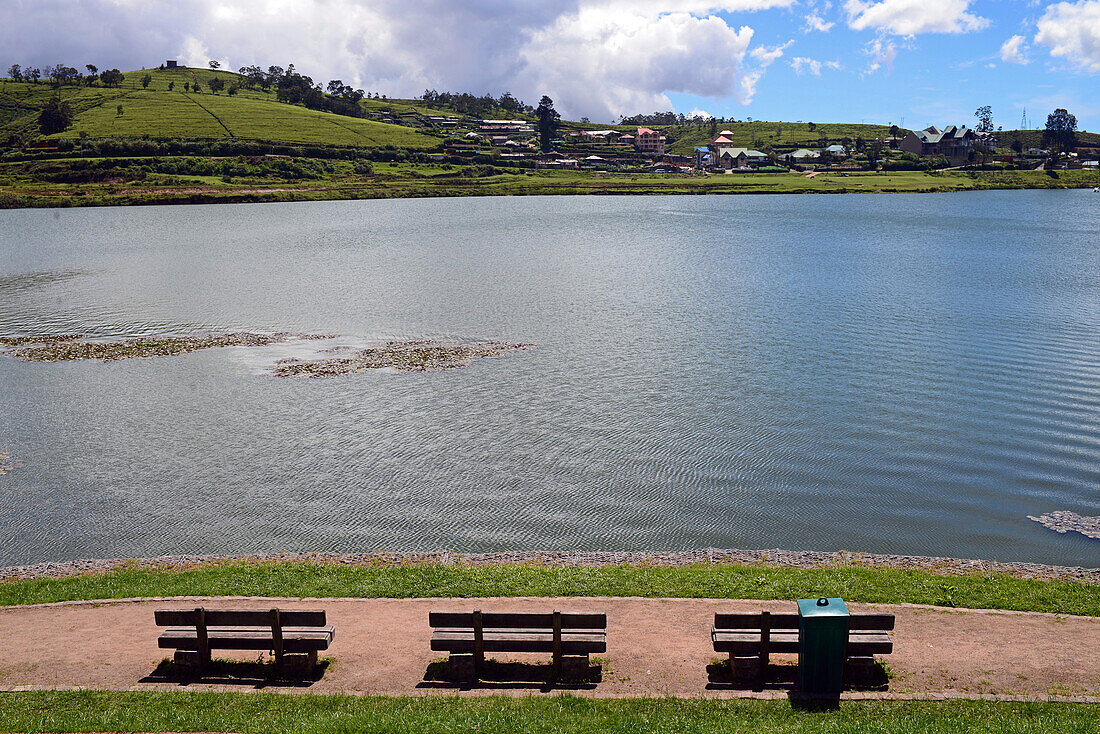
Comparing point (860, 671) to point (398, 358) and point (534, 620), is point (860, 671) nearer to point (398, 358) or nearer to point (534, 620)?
point (534, 620)

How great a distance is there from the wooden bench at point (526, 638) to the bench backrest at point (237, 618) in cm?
246

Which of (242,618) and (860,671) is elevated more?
(242,618)

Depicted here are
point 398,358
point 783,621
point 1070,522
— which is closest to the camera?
→ point 783,621

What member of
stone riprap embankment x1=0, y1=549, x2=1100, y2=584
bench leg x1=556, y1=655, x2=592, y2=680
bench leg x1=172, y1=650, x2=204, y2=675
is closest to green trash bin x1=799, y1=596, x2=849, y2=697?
bench leg x1=556, y1=655, x2=592, y2=680

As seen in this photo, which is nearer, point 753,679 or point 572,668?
point 753,679

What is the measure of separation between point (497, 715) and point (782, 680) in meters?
5.42

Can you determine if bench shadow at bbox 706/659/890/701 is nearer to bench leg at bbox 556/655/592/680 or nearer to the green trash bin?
the green trash bin

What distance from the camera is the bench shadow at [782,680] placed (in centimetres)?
1429

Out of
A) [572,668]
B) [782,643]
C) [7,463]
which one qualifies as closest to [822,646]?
[782,643]

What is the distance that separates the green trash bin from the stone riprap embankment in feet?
26.8

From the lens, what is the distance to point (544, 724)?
13016 millimetres

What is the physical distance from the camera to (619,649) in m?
15.9

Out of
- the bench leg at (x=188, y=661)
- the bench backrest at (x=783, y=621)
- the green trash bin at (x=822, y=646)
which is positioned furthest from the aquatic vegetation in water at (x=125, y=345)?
the green trash bin at (x=822, y=646)

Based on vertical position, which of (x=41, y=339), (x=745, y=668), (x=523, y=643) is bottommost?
(x=745, y=668)
